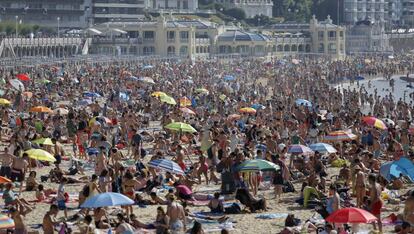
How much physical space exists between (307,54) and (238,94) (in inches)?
1947

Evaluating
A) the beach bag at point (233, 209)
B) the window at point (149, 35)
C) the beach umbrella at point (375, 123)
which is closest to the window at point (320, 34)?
the window at point (149, 35)

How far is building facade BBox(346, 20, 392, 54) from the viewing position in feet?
373

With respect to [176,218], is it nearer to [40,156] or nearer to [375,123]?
[40,156]

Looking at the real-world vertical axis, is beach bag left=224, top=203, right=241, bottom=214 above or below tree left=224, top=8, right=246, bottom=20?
below

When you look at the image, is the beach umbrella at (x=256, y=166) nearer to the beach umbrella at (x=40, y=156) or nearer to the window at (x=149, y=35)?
the beach umbrella at (x=40, y=156)

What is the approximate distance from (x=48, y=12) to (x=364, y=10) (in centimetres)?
5197

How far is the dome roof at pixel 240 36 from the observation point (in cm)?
8925

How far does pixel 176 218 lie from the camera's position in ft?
52.2

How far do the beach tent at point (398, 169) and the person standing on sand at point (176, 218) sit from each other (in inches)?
212

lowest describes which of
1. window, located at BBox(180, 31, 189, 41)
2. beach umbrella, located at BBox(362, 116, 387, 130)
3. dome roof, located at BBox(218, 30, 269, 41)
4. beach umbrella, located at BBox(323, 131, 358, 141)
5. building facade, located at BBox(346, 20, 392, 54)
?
building facade, located at BBox(346, 20, 392, 54)

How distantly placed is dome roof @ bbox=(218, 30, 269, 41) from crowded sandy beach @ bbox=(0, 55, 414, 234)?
47.2 m

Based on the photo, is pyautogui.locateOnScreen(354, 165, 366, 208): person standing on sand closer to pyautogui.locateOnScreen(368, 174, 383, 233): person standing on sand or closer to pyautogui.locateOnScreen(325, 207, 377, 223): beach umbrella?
pyautogui.locateOnScreen(368, 174, 383, 233): person standing on sand

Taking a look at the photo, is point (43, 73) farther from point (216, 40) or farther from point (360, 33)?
point (360, 33)

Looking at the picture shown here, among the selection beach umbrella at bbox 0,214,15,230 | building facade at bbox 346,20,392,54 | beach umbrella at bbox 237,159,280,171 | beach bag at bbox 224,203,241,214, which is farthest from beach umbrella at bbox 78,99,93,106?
building facade at bbox 346,20,392,54
